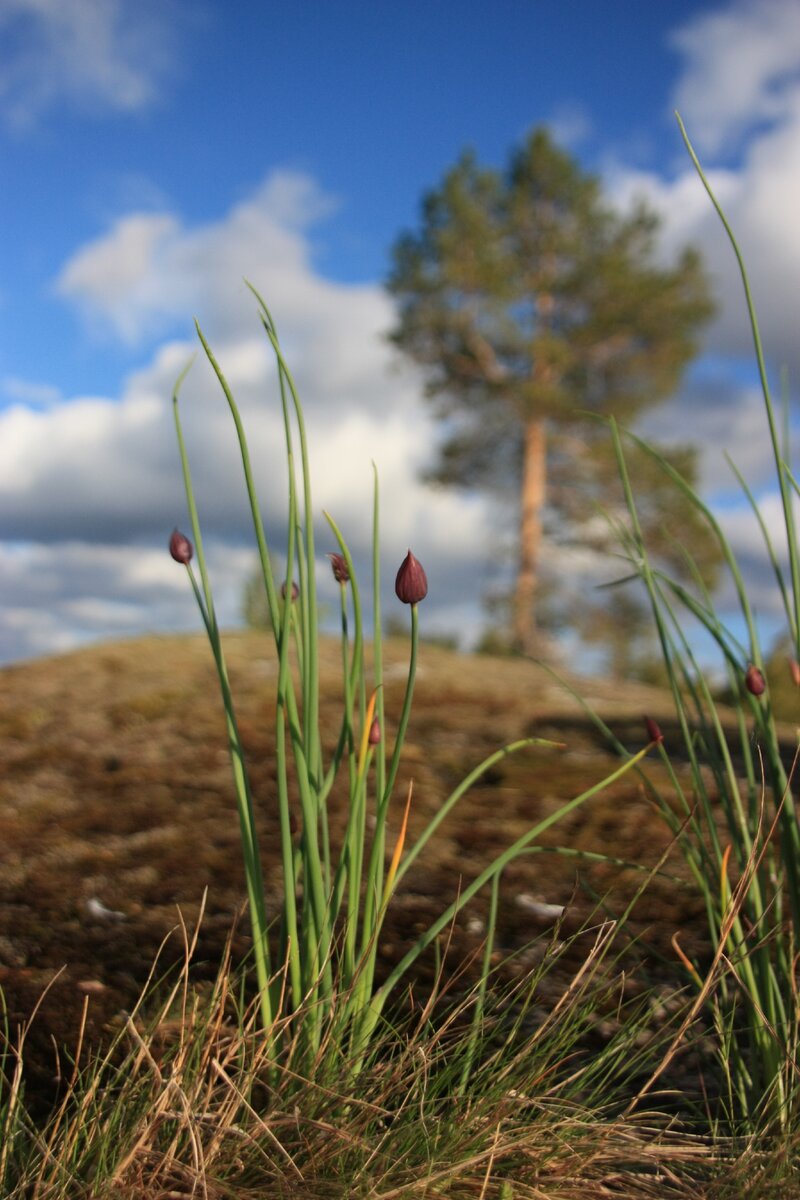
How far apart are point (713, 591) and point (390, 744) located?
40.6ft

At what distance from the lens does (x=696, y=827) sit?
1682 millimetres

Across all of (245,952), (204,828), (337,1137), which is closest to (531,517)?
(204,828)

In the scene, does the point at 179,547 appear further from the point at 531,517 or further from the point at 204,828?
the point at 531,517

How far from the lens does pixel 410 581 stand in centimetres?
145

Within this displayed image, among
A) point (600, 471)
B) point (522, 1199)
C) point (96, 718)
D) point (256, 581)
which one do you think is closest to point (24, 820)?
point (96, 718)

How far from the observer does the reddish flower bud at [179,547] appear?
1.61 metres

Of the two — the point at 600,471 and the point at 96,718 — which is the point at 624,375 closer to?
the point at 600,471

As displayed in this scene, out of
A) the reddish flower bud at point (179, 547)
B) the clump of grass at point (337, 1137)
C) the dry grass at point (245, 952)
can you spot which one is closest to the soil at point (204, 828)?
the dry grass at point (245, 952)

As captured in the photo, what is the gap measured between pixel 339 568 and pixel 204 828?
1.34 m

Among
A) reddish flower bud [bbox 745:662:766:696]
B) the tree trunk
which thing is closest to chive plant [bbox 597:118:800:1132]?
reddish flower bud [bbox 745:662:766:696]

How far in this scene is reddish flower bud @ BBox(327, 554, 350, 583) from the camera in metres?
1.63

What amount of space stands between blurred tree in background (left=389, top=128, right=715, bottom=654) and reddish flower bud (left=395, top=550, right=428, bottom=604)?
42.3 ft

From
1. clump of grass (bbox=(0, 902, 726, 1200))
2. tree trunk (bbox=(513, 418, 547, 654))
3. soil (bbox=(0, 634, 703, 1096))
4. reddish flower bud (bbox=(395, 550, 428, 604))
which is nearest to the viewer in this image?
clump of grass (bbox=(0, 902, 726, 1200))

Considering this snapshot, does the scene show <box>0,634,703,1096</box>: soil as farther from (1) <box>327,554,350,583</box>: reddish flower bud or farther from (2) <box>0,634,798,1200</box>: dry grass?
(1) <box>327,554,350,583</box>: reddish flower bud
